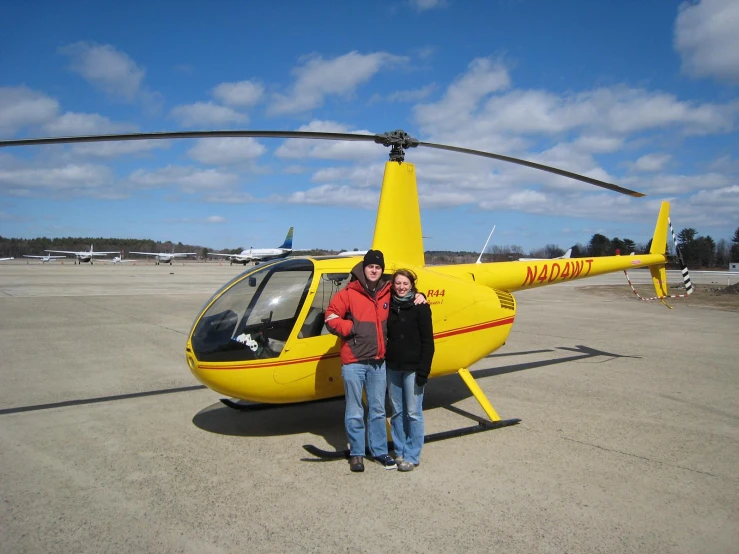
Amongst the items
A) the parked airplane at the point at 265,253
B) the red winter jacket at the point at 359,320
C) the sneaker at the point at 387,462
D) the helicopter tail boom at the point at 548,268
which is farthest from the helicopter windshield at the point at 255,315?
the parked airplane at the point at 265,253

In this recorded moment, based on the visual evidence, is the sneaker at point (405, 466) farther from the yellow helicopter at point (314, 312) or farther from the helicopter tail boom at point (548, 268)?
the helicopter tail boom at point (548, 268)

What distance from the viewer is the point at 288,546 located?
129 inches

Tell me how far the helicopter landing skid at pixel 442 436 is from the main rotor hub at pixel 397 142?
10.3 ft

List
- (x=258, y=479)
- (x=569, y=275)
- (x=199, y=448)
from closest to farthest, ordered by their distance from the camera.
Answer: (x=258, y=479)
(x=199, y=448)
(x=569, y=275)

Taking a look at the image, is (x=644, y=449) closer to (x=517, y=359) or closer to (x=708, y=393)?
(x=708, y=393)

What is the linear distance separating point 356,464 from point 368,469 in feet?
0.51

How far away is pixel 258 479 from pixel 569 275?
5.75 meters

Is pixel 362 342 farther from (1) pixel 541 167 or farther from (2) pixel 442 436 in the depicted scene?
(1) pixel 541 167

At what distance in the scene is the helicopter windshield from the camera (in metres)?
4.83

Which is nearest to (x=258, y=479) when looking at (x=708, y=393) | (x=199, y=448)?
(x=199, y=448)

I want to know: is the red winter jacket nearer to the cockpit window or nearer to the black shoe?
the cockpit window

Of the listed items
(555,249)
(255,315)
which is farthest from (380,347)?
(555,249)

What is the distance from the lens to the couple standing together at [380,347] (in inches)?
172

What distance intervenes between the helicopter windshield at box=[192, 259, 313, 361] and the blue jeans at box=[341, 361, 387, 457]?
821mm
